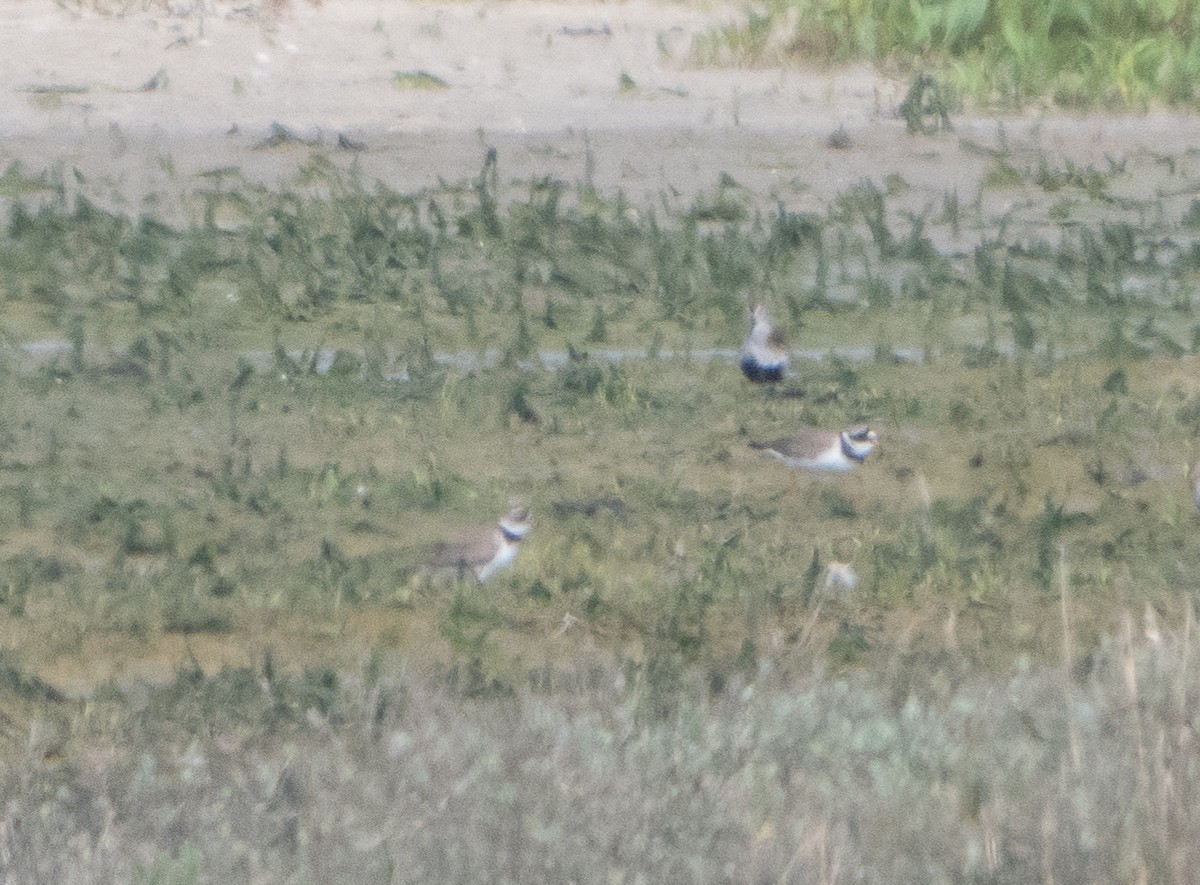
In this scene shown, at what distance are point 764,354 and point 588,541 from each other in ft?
4.40

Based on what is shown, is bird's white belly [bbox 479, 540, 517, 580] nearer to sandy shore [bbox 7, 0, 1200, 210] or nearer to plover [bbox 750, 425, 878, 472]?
plover [bbox 750, 425, 878, 472]

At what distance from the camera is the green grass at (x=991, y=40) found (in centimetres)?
1249

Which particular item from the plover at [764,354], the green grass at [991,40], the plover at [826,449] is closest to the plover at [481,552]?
the plover at [826,449]

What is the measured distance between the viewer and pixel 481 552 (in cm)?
498

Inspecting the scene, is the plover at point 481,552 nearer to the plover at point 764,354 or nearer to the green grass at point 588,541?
the green grass at point 588,541

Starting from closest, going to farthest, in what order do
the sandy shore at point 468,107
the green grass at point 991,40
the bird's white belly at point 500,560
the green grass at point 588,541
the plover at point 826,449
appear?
the green grass at point 588,541 → the bird's white belly at point 500,560 → the plover at point 826,449 → the sandy shore at point 468,107 → the green grass at point 991,40

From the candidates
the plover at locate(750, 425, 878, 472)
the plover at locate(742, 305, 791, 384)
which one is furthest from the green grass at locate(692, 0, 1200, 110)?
the plover at locate(750, 425, 878, 472)

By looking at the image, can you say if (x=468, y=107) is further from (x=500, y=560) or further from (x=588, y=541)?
(x=500, y=560)

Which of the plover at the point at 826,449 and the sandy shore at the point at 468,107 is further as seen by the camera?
the sandy shore at the point at 468,107

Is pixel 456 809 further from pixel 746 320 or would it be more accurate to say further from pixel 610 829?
pixel 746 320

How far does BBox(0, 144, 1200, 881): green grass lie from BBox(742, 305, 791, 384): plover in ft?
0.36

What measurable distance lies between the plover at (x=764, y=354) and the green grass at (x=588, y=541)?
11 centimetres

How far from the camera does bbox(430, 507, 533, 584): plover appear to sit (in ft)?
16.3

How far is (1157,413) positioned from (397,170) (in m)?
4.92
